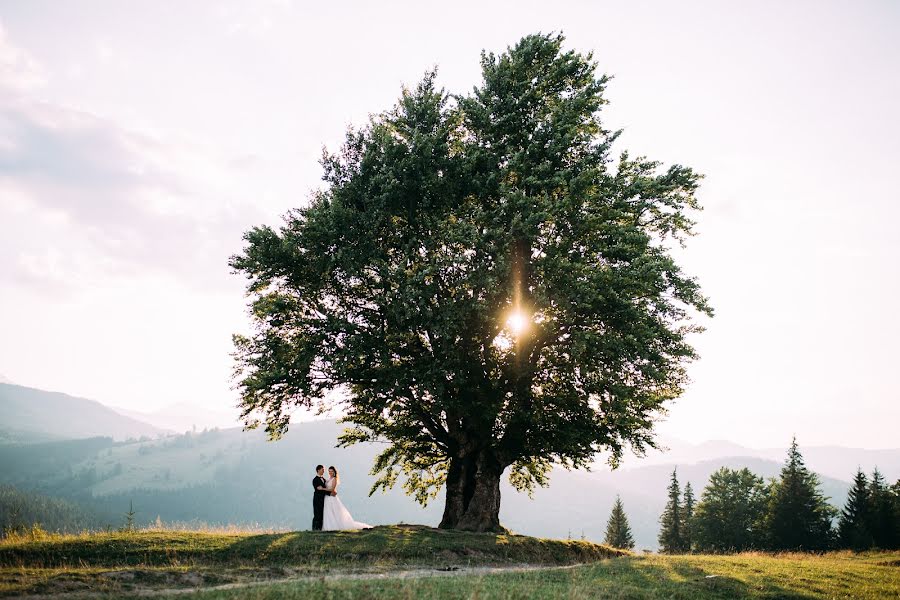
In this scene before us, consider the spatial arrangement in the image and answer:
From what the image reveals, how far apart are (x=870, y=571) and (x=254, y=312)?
86.4ft

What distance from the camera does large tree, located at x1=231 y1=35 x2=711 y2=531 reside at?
20922 mm

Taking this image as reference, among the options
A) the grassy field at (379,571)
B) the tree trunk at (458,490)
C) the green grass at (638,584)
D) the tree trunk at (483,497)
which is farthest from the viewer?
the tree trunk at (458,490)

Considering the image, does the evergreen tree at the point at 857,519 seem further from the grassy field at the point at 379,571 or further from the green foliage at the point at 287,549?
the green foliage at the point at 287,549

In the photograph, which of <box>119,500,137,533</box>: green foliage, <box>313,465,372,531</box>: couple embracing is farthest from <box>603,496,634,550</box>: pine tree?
<box>119,500,137,533</box>: green foliage

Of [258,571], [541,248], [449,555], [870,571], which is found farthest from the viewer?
[541,248]

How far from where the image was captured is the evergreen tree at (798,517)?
63.6 meters

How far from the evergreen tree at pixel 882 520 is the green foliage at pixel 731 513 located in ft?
41.8

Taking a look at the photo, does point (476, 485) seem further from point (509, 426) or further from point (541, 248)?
point (541, 248)

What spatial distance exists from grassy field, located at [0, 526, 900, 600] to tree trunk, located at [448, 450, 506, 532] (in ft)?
8.33

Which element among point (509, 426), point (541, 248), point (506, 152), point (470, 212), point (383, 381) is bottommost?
point (509, 426)

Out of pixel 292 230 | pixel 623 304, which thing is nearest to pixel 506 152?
pixel 623 304

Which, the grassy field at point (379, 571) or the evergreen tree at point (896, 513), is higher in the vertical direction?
the grassy field at point (379, 571)

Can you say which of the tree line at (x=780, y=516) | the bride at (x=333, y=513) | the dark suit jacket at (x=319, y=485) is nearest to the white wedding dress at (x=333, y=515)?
the bride at (x=333, y=513)

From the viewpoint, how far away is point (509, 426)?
23969 millimetres
